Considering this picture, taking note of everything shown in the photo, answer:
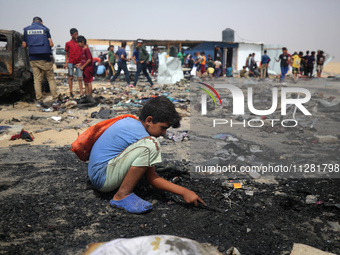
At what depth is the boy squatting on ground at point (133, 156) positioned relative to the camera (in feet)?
7.01

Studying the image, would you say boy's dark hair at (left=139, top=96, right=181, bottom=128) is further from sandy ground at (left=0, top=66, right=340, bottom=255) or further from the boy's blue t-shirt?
sandy ground at (left=0, top=66, right=340, bottom=255)

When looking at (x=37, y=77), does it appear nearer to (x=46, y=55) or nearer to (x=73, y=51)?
(x=46, y=55)

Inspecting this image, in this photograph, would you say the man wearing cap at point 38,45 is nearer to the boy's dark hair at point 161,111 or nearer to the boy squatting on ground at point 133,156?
the boy squatting on ground at point 133,156

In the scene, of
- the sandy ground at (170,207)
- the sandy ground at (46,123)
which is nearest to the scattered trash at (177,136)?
the sandy ground at (170,207)

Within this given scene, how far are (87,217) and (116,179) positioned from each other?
1.17 ft

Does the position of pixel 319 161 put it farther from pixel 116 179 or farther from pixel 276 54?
pixel 276 54

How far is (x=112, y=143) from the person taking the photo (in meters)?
2.28

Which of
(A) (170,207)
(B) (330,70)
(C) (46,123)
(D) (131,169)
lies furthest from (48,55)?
(B) (330,70)

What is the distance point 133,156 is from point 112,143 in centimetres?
26

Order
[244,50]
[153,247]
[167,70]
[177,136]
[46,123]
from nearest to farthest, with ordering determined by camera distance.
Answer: [153,247]
[177,136]
[46,123]
[167,70]
[244,50]

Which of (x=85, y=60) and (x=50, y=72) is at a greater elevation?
(x=85, y=60)

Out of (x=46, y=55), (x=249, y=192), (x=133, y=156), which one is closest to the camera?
(x=133, y=156)

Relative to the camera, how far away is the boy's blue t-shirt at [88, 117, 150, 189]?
225 cm

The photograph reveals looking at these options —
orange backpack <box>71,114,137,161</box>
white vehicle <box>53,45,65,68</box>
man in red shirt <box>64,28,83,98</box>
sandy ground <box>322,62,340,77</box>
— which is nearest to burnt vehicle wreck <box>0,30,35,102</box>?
man in red shirt <box>64,28,83,98</box>
